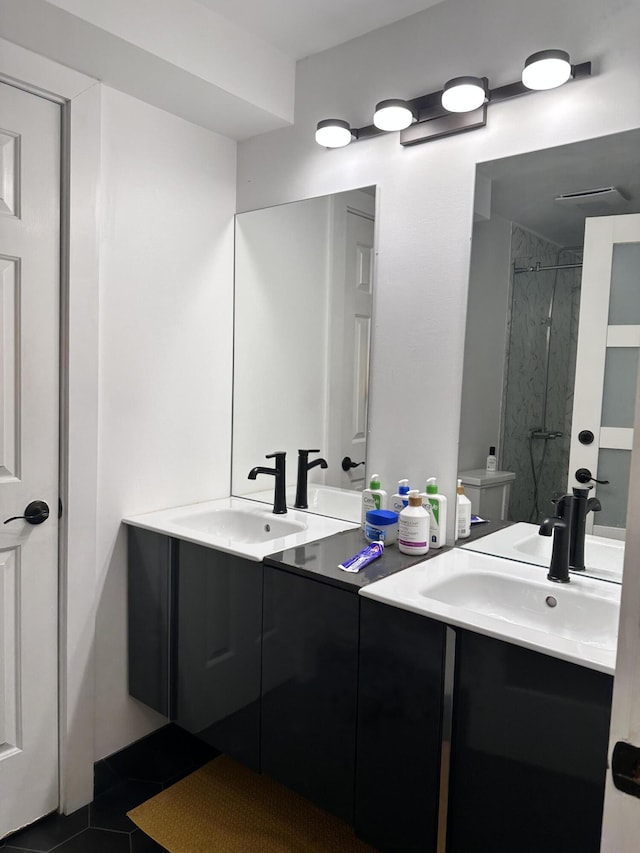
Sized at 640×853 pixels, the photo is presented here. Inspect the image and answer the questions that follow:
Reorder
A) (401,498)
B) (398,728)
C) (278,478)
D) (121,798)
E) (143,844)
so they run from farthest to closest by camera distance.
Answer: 1. (278,478)
2. (121,798)
3. (401,498)
4. (143,844)
5. (398,728)

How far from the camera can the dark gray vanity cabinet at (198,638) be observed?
5.57 ft

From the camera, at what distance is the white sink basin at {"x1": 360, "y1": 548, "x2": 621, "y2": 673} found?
49.2 inches

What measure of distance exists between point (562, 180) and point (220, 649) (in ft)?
5.34

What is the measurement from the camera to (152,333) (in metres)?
2.06

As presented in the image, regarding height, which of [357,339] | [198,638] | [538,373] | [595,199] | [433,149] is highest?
[433,149]

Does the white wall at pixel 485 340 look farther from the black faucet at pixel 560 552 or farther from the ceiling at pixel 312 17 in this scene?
the ceiling at pixel 312 17

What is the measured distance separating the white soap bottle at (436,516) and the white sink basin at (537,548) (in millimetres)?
85

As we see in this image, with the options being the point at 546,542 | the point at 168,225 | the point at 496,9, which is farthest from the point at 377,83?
the point at 546,542

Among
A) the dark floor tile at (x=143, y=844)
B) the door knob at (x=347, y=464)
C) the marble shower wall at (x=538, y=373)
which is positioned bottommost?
the dark floor tile at (x=143, y=844)

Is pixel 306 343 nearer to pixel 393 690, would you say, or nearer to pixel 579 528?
pixel 579 528

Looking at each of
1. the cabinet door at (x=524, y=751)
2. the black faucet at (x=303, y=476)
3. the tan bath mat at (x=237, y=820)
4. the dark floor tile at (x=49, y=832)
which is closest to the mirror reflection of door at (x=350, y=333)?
the black faucet at (x=303, y=476)

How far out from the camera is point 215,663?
1.81m

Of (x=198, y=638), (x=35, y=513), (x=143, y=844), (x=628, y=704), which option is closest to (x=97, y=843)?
(x=143, y=844)

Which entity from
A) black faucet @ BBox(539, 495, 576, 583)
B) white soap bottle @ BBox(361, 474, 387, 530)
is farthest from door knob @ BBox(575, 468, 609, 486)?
white soap bottle @ BBox(361, 474, 387, 530)
